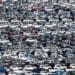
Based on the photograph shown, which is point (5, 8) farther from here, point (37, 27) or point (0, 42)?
point (0, 42)

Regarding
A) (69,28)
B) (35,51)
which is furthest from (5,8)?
(35,51)

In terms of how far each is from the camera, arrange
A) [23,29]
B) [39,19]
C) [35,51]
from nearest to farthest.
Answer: [35,51], [23,29], [39,19]

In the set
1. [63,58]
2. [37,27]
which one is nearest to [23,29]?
[37,27]

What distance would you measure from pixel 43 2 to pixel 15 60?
14.3 meters

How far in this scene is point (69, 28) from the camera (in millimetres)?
36562

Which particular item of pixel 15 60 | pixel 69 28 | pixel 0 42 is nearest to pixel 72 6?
pixel 69 28

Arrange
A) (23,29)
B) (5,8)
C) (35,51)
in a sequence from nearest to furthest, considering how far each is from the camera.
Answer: (35,51) → (23,29) → (5,8)

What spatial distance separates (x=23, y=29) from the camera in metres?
36.3

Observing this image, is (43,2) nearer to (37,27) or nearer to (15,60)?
(37,27)

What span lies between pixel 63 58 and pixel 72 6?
1244cm

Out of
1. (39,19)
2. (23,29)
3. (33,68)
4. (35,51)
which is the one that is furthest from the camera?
(39,19)

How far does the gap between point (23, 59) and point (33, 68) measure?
1090mm

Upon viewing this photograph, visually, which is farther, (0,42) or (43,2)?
(43,2)

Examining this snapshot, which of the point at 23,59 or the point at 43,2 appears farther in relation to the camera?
the point at 43,2
